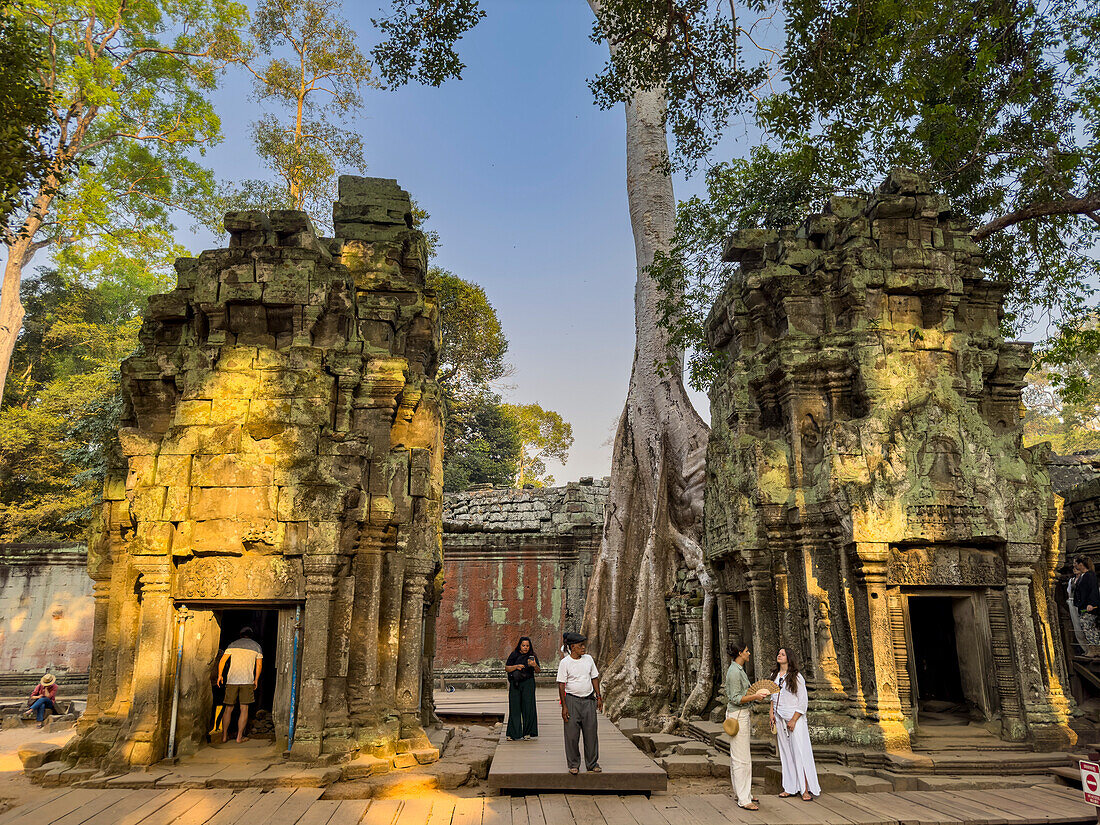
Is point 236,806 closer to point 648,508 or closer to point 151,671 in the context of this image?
point 151,671

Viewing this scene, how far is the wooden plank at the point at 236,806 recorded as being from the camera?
5.06m

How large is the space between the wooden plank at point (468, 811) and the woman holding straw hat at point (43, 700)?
9483mm

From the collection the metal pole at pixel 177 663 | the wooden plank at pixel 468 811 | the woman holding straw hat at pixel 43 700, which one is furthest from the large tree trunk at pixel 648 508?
the woman holding straw hat at pixel 43 700

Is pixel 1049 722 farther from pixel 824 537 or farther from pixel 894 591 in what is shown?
pixel 824 537

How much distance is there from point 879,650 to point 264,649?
742 cm

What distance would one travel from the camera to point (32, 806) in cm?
541

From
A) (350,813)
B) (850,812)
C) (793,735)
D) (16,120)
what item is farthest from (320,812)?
(16,120)

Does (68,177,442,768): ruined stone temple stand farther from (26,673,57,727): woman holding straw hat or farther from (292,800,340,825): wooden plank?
(26,673,57,727): woman holding straw hat

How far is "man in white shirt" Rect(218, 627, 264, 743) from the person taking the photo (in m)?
7.46

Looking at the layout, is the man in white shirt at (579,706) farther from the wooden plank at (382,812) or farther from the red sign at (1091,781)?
the red sign at (1091,781)

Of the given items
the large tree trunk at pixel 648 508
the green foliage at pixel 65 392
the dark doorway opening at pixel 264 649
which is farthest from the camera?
the green foliage at pixel 65 392

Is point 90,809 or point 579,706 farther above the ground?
point 579,706

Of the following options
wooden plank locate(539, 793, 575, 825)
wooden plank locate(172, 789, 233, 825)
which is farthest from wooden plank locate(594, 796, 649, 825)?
wooden plank locate(172, 789, 233, 825)

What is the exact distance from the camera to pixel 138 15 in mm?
18078
